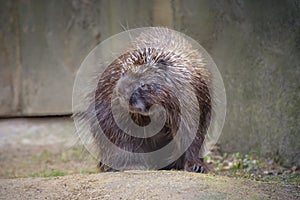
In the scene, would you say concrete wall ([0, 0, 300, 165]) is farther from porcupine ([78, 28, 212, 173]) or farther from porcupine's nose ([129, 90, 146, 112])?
porcupine's nose ([129, 90, 146, 112])

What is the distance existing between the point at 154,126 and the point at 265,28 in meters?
1.29

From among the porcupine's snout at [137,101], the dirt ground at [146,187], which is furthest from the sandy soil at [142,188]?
the porcupine's snout at [137,101]

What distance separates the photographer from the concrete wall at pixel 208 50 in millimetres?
4320

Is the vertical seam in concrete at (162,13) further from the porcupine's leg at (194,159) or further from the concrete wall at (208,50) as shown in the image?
the porcupine's leg at (194,159)

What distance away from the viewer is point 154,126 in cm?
394

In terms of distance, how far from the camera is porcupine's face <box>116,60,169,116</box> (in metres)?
3.62

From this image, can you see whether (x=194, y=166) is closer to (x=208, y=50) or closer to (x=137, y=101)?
(x=137, y=101)

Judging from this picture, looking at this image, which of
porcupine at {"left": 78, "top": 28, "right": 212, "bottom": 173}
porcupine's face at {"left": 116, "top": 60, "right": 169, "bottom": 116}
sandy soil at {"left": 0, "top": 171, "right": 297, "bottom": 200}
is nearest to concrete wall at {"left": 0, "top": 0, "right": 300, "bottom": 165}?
porcupine at {"left": 78, "top": 28, "right": 212, "bottom": 173}

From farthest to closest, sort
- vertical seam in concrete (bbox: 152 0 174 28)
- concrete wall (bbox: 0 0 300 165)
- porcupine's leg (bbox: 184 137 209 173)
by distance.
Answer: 1. vertical seam in concrete (bbox: 152 0 174 28)
2. concrete wall (bbox: 0 0 300 165)
3. porcupine's leg (bbox: 184 137 209 173)

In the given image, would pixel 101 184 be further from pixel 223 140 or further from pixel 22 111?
pixel 22 111

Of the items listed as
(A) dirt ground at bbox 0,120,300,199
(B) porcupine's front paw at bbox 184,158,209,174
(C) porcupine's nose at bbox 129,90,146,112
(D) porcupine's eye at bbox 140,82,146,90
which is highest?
(D) porcupine's eye at bbox 140,82,146,90

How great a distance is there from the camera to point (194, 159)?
4.03m

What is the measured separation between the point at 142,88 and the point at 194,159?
746 millimetres

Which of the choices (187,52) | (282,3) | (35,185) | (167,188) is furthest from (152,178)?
(282,3)
